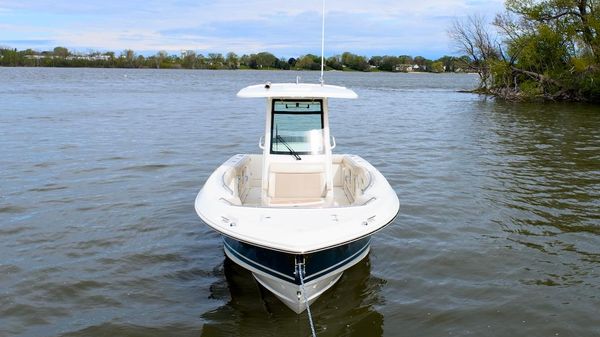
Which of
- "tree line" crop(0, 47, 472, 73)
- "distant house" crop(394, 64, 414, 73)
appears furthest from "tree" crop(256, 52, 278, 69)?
"distant house" crop(394, 64, 414, 73)

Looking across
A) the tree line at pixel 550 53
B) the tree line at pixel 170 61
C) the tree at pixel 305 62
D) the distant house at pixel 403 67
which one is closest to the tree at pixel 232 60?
the tree line at pixel 170 61

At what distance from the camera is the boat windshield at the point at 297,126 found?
8836mm

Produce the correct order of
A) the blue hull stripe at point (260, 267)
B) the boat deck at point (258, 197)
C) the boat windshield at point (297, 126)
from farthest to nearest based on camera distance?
the boat deck at point (258, 197)
the boat windshield at point (297, 126)
the blue hull stripe at point (260, 267)

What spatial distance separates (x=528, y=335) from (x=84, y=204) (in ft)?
29.4

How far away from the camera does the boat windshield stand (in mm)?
8836

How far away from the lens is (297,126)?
29.2ft

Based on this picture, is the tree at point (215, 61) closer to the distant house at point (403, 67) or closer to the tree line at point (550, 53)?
the distant house at point (403, 67)

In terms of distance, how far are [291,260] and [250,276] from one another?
2033 millimetres

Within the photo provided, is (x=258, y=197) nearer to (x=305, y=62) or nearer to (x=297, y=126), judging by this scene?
(x=297, y=126)

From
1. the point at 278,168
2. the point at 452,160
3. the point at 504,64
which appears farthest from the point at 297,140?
the point at 504,64

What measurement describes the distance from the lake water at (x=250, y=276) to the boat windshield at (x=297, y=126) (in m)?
2.03

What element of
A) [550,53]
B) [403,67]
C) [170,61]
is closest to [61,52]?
[170,61]

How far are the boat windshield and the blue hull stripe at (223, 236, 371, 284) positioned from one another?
214 centimetres

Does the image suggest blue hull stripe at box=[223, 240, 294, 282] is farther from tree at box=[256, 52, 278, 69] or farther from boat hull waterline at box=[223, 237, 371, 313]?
tree at box=[256, 52, 278, 69]
